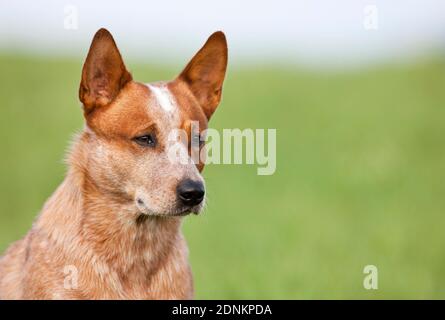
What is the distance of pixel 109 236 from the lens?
5.81 meters

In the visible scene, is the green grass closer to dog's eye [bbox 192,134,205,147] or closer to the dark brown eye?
dog's eye [bbox 192,134,205,147]

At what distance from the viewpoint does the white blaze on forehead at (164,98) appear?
19.3 ft

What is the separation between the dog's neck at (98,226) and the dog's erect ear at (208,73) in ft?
3.14

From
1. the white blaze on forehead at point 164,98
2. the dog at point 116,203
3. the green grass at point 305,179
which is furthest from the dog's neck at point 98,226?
the green grass at point 305,179

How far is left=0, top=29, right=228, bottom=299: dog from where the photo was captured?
5.66 metres

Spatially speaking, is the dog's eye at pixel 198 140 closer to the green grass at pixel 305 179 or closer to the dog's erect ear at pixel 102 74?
the dog's erect ear at pixel 102 74

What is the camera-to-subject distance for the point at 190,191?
557 cm

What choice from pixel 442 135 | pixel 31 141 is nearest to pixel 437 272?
pixel 442 135

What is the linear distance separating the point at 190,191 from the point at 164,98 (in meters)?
0.75

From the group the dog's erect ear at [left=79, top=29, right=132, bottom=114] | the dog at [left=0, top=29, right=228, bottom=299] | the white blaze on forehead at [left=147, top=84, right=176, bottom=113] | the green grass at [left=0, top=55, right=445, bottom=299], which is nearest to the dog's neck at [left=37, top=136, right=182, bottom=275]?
the dog at [left=0, top=29, right=228, bottom=299]

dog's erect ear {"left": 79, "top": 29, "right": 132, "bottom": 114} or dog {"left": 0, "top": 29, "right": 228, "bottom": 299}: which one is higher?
dog's erect ear {"left": 79, "top": 29, "right": 132, "bottom": 114}

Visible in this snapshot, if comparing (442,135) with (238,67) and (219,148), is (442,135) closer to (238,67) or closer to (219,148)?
(238,67)

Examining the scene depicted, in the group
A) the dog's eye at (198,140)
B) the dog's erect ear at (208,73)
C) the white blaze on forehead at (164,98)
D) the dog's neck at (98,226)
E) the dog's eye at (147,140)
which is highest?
the dog's erect ear at (208,73)

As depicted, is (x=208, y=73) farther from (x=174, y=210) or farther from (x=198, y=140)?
(x=174, y=210)
